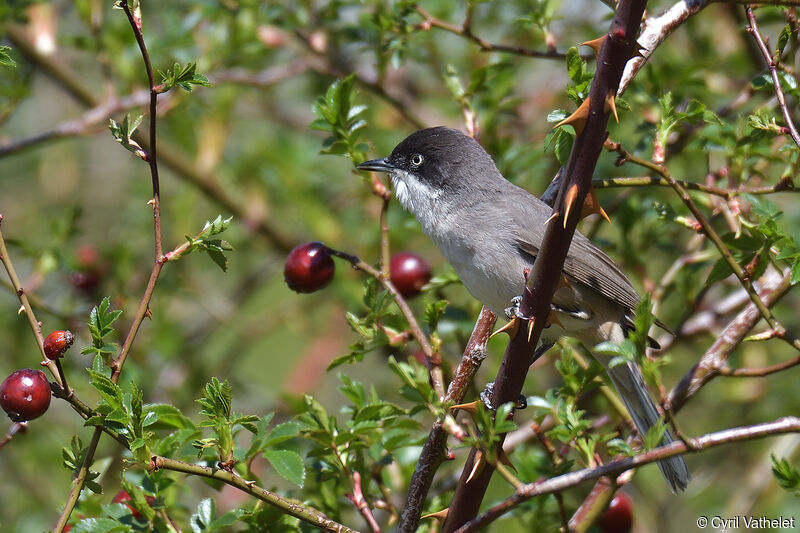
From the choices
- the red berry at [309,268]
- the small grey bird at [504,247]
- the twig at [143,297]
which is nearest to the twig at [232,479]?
the twig at [143,297]

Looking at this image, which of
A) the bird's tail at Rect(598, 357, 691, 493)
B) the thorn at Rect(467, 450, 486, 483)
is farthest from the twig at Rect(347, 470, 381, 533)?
the bird's tail at Rect(598, 357, 691, 493)

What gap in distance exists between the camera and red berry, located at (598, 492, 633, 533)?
117 inches

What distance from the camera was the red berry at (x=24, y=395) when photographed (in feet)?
5.99

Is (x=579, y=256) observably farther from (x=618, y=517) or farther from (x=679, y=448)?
(x=679, y=448)

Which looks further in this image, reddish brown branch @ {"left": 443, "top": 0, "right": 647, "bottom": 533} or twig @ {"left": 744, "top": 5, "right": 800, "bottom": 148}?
twig @ {"left": 744, "top": 5, "right": 800, "bottom": 148}

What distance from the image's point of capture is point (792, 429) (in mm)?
1636

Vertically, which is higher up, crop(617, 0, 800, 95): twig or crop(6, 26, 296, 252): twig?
crop(6, 26, 296, 252): twig

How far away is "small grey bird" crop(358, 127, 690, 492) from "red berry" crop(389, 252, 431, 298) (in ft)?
0.50

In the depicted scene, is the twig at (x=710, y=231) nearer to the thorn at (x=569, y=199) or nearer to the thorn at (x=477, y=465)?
the thorn at (x=569, y=199)

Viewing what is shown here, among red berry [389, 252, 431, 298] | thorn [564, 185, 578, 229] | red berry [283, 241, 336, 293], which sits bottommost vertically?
thorn [564, 185, 578, 229]

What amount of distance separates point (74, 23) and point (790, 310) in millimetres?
5495

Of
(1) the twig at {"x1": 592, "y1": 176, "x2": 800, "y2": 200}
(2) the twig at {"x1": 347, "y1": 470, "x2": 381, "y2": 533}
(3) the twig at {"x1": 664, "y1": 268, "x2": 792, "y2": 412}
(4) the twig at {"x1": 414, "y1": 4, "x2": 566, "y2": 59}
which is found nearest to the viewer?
(1) the twig at {"x1": 592, "y1": 176, "x2": 800, "y2": 200}

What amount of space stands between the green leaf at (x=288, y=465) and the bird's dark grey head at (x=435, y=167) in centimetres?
177

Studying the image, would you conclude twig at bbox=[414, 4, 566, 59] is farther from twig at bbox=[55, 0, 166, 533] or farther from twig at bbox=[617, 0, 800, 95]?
twig at bbox=[55, 0, 166, 533]
